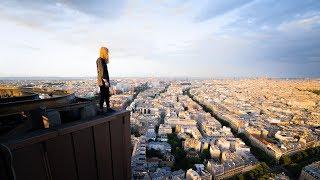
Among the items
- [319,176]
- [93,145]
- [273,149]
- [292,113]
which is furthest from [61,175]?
[292,113]

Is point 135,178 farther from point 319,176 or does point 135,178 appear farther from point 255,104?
point 255,104

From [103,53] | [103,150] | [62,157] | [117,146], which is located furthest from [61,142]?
[103,53]

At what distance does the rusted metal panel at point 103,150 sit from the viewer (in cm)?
249

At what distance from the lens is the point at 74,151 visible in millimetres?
2213

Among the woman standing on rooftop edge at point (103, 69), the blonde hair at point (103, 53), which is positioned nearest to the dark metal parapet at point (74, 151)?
the woman standing on rooftop edge at point (103, 69)

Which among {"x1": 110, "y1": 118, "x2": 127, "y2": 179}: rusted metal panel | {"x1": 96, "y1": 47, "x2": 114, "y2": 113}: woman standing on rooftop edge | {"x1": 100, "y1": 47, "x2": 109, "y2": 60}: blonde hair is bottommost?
{"x1": 110, "y1": 118, "x2": 127, "y2": 179}: rusted metal panel

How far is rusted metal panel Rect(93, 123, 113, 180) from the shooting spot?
2.49 meters

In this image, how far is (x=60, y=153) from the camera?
6.86 ft

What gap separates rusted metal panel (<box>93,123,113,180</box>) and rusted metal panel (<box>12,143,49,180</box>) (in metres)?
0.60

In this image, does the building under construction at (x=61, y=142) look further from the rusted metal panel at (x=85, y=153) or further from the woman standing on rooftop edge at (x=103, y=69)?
the woman standing on rooftop edge at (x=103, y=69)

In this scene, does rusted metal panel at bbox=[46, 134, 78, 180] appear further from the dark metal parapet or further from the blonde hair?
the blonde hair

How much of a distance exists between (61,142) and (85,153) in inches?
12.5

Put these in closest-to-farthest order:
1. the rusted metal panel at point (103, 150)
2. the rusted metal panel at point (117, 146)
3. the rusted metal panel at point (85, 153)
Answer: the rusted metal panel at point (85, 153), the rusted metal panel at point (103, 150), the rusted metal panel at point (117, 146)

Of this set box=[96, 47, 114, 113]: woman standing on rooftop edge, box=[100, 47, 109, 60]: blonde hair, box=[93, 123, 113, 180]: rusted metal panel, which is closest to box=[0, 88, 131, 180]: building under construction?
box=[93, 123, 113, 180]: rusted metal panel
